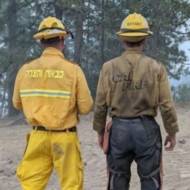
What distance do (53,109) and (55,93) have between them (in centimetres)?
16

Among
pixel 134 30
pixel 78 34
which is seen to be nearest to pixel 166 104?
pixel 134 30

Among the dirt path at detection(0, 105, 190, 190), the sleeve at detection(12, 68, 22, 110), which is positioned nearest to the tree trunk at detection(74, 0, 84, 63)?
the dirt path at detection(0, 105, 190, 190)

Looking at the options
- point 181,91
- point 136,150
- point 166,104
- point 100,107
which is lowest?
point 181,91

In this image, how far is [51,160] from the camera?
630 centimetres

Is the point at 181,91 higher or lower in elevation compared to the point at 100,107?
lower

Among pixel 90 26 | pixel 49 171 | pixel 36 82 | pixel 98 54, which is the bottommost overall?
pixel 98 54

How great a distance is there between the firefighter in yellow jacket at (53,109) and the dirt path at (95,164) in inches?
96.3

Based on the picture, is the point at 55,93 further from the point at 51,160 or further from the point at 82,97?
the point at 51,160

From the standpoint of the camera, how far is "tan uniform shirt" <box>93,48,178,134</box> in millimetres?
5934

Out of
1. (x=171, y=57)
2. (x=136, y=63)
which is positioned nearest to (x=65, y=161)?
(x=136, y=63)

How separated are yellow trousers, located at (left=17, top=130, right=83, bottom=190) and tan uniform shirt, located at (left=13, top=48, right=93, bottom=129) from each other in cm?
13

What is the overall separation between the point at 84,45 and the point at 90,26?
3.36 m

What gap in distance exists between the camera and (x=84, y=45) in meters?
27.2

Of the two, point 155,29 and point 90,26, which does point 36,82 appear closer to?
point 155,29
